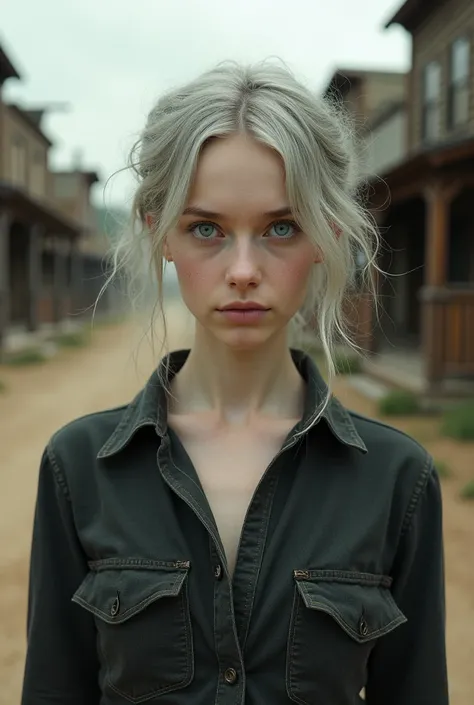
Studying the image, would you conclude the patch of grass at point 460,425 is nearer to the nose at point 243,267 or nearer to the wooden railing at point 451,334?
the wooden railing at point 451,334

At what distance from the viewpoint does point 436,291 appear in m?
9.06

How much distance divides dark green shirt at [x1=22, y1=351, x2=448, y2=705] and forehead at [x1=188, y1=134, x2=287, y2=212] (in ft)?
1.54

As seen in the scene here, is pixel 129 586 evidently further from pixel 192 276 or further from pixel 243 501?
pixel 192 276

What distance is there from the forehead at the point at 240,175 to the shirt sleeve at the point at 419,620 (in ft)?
2.17

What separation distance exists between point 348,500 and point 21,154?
24313 mm

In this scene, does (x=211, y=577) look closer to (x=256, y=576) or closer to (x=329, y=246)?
(x=256, y=576)

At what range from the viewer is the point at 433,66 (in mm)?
13289

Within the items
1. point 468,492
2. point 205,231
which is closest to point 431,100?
point 468,492

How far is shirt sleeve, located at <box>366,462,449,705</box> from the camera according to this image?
1515 millimetres

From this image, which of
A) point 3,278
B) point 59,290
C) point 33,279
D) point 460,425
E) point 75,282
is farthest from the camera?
point 75,282

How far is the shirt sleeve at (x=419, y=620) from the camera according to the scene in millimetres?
1515

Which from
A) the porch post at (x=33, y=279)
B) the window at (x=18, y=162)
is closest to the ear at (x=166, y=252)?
the porch post at (x=33, y=279)

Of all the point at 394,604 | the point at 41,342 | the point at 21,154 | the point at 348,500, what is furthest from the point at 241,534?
the point at 21,154

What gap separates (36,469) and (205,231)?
5583 millimetres
